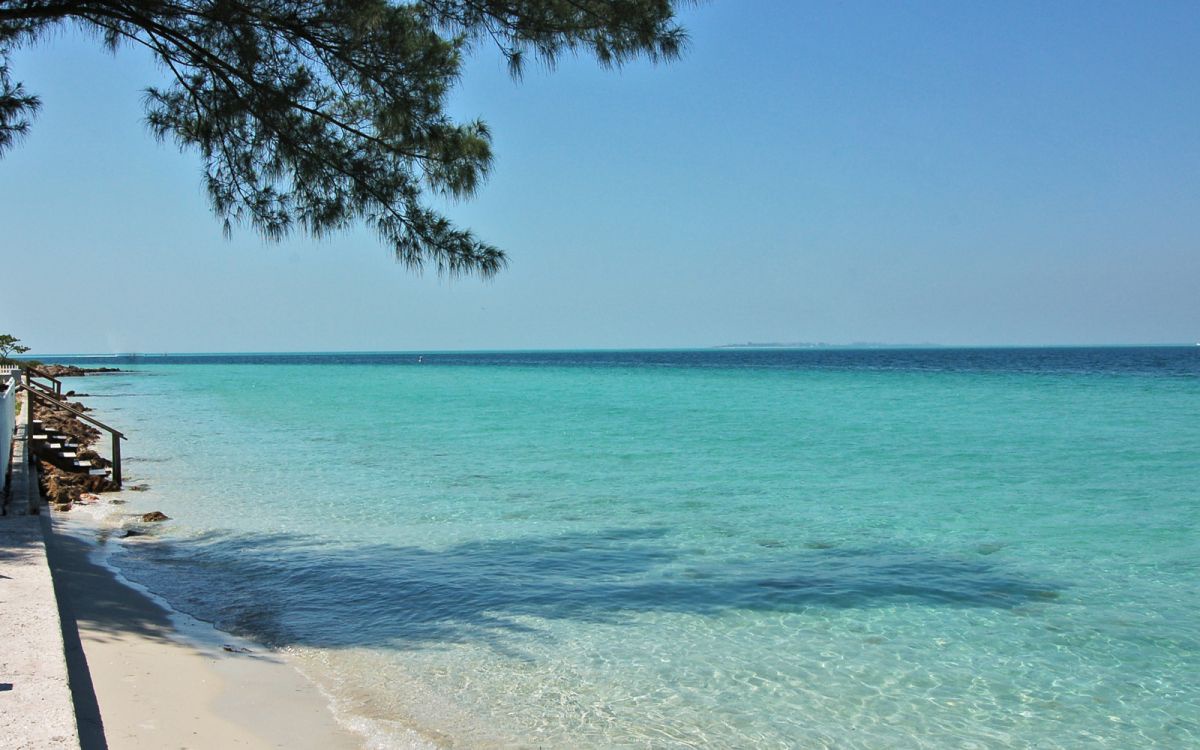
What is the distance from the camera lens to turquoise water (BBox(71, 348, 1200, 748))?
4.74 metres

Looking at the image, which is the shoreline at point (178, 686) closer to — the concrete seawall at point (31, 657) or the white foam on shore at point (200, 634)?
the white foam on shore at point (200, 634)

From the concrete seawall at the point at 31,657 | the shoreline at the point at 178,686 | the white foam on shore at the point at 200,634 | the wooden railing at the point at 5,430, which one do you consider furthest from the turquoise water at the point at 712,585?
the wooden railing at the point at 5,430

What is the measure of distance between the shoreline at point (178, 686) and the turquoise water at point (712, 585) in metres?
0.24

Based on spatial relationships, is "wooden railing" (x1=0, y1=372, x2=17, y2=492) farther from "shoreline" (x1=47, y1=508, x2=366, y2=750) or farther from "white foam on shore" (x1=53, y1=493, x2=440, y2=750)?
"shoreline" (x1=47, y1=508, x2=366, y2=750)

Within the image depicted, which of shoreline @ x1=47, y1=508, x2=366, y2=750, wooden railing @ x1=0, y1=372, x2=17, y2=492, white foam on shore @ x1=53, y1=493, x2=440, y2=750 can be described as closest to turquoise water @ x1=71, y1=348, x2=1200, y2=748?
white foam on shore @ x1=53, y1=493, x2=440, y2=750

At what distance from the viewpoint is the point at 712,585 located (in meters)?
7.15

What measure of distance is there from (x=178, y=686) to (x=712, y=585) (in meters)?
3.98

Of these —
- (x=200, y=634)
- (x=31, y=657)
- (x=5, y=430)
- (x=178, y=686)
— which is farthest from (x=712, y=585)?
(x=5, y=430)

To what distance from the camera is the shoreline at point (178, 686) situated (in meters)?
4.21

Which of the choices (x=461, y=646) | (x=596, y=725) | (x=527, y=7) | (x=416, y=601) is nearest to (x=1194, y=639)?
(x=596, y=725)

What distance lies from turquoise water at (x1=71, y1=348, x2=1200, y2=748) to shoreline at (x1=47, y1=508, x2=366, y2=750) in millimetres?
244

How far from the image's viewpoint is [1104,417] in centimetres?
2266

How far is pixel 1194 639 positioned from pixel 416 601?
5.40 metres

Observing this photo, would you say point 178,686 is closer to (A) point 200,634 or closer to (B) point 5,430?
(A) point 200,634
